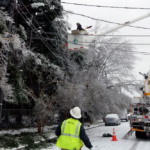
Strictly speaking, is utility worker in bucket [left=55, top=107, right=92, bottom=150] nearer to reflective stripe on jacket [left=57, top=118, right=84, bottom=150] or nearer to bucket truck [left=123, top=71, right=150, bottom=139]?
reflective stripe on jacket [left=57, top=118, right=84, bottom=150]

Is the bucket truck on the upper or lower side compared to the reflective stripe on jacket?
lower

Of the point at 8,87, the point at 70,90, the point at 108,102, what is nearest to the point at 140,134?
the point at 108,102

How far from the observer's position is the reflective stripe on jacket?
4.38 metres

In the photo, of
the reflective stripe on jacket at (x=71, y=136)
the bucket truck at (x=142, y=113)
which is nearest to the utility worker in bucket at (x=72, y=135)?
the reflective stripe on jacket at (x=71, y=136)

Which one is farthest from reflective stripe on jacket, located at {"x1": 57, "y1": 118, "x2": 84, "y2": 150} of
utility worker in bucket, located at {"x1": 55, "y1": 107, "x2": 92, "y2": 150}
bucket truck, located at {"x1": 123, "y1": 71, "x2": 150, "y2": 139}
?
bucket truck, located at {"x1": 123, "y1": 71, "x2": 150, "y2": 139}

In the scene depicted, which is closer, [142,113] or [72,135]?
[72,135]

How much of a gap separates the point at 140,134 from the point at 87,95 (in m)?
4.20

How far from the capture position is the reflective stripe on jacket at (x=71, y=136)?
173 inches

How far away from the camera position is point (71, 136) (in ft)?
14.5

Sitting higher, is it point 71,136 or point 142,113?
point 71,136

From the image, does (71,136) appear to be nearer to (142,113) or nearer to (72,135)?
(72,135)

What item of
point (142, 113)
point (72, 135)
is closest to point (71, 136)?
point (72, 135)

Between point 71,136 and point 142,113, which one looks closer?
point 71,136

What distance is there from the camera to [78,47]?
13.7 metres
